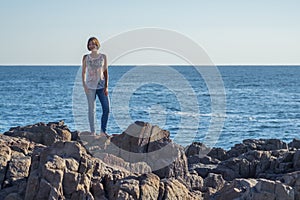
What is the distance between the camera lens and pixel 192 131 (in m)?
48.8

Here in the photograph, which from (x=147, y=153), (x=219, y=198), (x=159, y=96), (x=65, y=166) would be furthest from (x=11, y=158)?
(x=159, y=96)

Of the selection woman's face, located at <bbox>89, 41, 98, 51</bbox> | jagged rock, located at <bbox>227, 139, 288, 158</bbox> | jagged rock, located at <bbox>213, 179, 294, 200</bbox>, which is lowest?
jagged rock, located at <bbox>227, 139, 288, 158</bbox>

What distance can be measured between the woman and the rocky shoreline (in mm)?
982

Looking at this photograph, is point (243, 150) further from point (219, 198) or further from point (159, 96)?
point (159, 96)

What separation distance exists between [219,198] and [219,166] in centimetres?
533

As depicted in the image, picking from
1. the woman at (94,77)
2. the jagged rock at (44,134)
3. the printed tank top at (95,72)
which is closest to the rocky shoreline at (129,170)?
the jagged rock at (44,134)

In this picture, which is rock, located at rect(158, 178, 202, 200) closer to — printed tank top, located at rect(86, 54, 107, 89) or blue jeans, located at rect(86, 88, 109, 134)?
blue jeans, located at rect(86, 88, 109, 134)

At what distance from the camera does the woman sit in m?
17.8

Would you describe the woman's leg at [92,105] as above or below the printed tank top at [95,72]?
below

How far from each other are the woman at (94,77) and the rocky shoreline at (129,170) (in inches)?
38.7

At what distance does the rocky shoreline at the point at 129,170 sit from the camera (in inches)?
506

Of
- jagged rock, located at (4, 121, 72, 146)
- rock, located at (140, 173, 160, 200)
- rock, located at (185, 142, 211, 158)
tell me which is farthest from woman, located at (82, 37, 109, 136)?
rock, located at (140, 173, 160, 200)

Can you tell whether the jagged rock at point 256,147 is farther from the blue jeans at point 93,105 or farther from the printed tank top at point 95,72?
the printed tank top at point 95,72

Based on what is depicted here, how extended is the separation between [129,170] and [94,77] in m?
3.97
